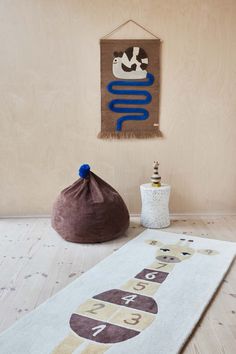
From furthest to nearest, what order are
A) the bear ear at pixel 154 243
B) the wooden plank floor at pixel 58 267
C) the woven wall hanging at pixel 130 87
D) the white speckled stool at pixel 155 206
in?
1. the woven wall hanging at pixel 130 87
2. the white speckled stool at pixel 155 206
3. the bear ear at pixel 154 243
4. the wooden plank floor at pixel 58 267

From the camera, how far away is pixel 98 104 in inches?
147

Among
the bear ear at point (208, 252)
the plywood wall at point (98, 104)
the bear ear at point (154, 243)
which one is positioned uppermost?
the plywood wall at point (98, 104)

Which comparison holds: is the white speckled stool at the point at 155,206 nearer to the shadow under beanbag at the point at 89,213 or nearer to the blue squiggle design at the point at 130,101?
the shadow under beanbag at the point at 89,213

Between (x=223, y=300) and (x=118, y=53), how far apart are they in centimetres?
236

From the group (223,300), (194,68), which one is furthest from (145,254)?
(194,68)

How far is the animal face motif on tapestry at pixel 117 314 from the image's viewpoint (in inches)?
72.2

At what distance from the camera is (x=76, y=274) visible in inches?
101

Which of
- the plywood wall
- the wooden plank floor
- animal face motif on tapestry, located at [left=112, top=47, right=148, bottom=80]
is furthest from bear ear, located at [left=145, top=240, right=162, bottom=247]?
animal face motif on tapestry, located at [left=112, top=47, right=148, bottom=80]

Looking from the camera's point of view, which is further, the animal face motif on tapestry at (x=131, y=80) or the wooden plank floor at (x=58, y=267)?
the animal face motif on tapestry at (x=131, y=80)

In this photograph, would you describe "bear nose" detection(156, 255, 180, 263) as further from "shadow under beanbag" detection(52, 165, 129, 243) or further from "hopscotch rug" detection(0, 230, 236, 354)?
"shadow under beanbag" detection(52, 165, 129, 243)

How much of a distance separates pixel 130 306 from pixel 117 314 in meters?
0.11

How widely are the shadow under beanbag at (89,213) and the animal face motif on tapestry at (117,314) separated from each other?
1.98 ft

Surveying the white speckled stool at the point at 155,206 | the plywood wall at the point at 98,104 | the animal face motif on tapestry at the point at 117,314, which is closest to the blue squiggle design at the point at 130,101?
the plywood wall at the point at 98,104

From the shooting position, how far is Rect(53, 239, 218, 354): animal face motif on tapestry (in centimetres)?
183
